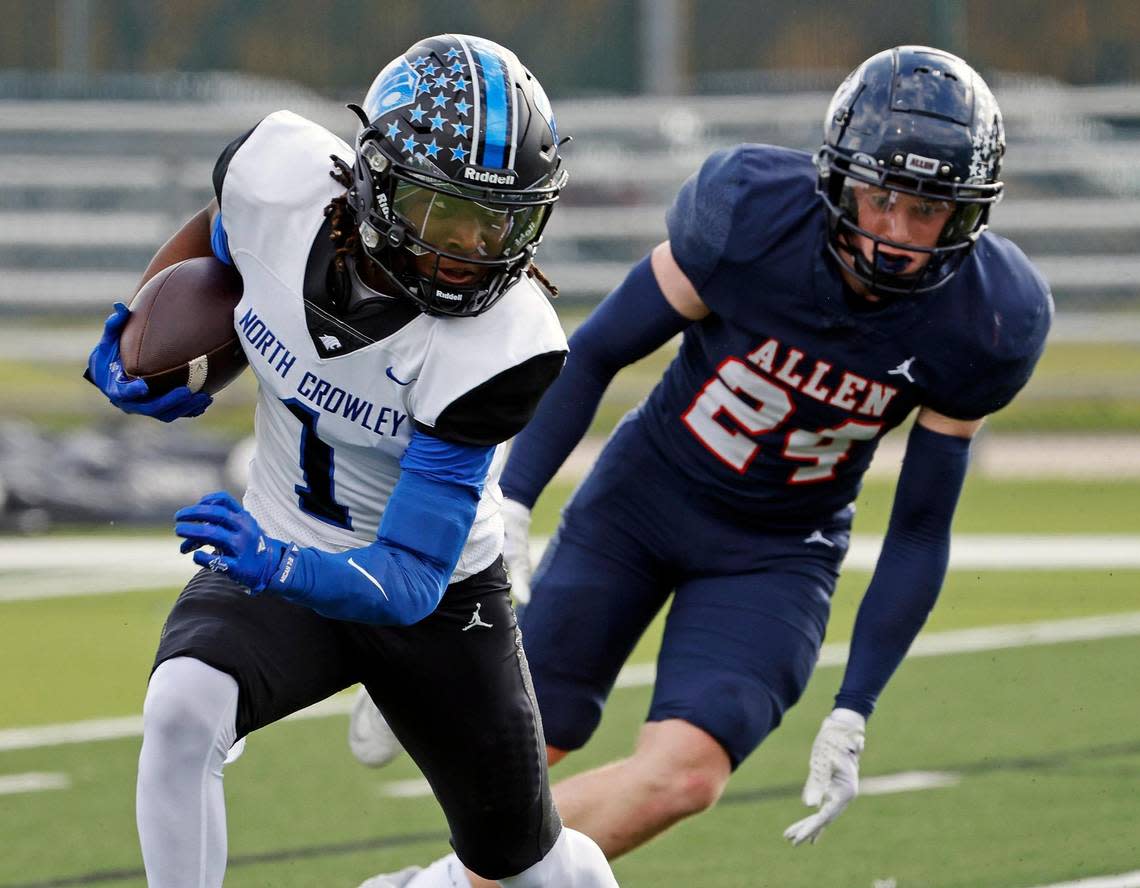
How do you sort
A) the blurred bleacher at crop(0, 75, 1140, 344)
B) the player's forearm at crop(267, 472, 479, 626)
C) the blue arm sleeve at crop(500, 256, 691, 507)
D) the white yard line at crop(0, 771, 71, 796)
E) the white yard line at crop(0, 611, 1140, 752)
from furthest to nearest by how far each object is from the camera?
the blurred bleacher at crop(0, 75, 1140, 344) < the white yard line at crop(0, 611, 1140, 752) < the white yard line at crop(0, 771, 71, 796) < the blue arm sleeve at crop(500, 256, 691, 507) < the player's forearm at crop(267, 472, 479, 626)

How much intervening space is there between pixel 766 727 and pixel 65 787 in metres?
2.21

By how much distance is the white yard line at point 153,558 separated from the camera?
26.1 feet

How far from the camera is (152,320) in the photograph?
3.29 meters

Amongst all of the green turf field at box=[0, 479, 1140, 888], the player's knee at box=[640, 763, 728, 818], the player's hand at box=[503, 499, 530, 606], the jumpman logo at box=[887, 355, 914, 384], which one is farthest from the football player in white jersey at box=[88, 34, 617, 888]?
the green turf field at box=[0, 479, 1140, 888]

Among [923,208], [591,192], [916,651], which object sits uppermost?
[923,208]

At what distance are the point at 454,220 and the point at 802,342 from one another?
3.37 ft

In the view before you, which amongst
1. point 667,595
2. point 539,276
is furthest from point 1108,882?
point 539,276

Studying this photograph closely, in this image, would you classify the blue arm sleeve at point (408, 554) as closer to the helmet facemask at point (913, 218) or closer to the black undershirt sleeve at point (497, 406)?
the black undershirt sleeve at point (497, 406)

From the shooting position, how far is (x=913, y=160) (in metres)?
3.70

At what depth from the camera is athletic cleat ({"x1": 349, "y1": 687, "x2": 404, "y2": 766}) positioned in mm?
4098

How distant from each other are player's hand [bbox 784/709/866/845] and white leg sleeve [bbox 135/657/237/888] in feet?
3.95

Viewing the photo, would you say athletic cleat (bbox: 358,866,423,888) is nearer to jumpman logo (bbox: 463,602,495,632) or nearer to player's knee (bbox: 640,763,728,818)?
player's knee (bbox: 640,763,728,818)

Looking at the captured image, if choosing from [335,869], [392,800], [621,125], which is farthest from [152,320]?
[621,125]

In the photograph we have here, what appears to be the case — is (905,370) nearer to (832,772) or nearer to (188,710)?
(832,772)
